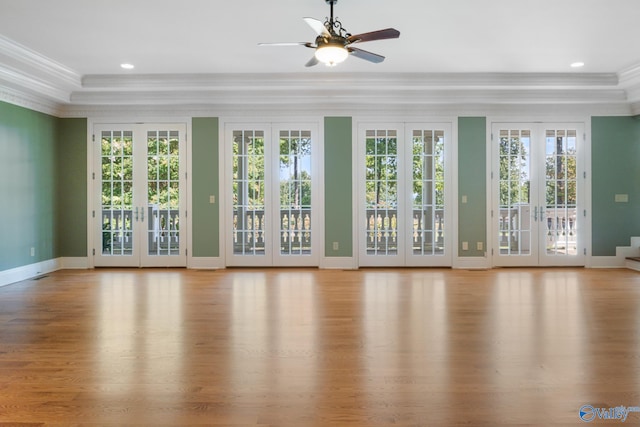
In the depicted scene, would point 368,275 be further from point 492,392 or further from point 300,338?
point 492,392

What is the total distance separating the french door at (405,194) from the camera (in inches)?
281

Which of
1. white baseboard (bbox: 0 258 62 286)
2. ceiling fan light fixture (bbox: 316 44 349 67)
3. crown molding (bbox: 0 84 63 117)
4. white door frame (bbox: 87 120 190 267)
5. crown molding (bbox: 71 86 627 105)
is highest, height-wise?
crown molding (bbox: 71 86 627 105)

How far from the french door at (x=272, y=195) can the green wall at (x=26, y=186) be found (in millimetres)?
2900

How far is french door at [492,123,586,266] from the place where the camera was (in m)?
7.12

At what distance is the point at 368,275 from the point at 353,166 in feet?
6.17

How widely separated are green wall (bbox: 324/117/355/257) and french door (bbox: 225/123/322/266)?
19cm

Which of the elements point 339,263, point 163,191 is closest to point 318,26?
point 339,263

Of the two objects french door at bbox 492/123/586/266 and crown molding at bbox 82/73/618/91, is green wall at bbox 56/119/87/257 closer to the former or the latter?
crown molding at bbox 82/73/618/91

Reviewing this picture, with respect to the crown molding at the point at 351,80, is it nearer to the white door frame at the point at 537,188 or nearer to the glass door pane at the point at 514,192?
the white door frame at the point at 537,188

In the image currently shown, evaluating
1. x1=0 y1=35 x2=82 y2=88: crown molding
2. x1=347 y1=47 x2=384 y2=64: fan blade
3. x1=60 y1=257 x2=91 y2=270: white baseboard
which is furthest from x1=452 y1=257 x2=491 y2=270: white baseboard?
x1=0 y1=35 x2=82 y2=88: crown molding

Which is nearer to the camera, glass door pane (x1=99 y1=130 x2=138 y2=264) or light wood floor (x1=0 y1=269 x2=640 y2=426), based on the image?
light wood floor (x1=0 y1=269 x2=640 y2=426)

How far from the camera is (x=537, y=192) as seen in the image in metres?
7.12

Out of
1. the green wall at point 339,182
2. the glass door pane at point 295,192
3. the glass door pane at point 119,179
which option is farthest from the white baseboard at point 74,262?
the green wall at point 339,182

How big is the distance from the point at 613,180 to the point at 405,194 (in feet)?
11.6
